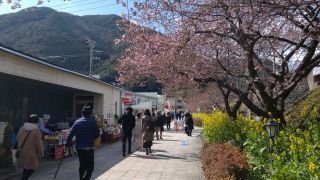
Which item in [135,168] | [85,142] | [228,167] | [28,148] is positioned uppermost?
[85,142]

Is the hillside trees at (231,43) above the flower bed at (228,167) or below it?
above

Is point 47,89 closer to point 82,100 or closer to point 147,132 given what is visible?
point 82,100

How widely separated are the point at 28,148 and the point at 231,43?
781 centimetres

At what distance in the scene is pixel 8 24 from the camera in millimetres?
85375

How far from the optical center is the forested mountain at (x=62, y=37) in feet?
242

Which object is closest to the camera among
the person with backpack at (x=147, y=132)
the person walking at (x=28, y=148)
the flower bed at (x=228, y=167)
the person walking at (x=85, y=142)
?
the flower bed at (x=228, y=167)

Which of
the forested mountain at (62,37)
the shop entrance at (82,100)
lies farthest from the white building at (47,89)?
the forested mountain at (62,37)

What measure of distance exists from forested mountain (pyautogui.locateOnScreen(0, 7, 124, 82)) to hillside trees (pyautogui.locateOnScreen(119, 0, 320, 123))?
4927cm

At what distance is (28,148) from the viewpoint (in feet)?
33.4

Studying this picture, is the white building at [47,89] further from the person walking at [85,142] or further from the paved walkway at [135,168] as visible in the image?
the person walking at [85,142]

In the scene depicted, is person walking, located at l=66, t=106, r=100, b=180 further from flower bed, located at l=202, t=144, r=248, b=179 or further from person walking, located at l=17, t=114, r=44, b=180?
flower bed, located at l=202, t=144, r=248, b=179

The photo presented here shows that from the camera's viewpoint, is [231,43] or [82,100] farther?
[82,100]

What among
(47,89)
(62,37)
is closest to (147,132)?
(47,89)

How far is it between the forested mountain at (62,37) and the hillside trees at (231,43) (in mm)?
49271
